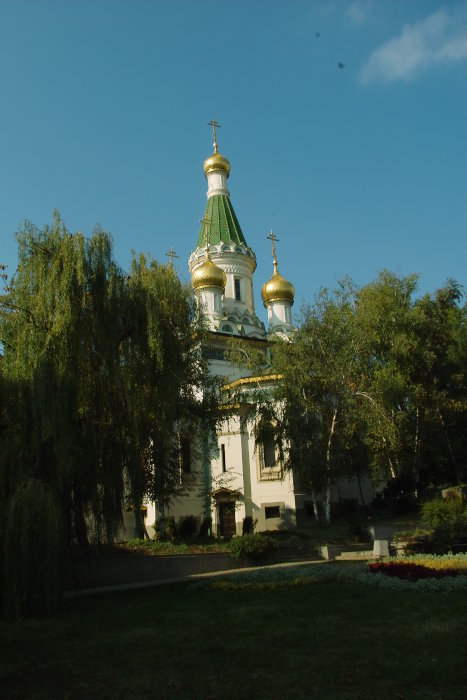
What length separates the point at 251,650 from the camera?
8.04 meters

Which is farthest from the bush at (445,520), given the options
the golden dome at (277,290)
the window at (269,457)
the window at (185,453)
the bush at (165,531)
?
the golden dome at (277,290)

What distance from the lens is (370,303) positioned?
91.2 ft

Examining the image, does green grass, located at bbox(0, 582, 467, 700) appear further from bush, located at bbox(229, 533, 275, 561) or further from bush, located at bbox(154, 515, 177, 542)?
bush, located at bbox(154, 515, 177, 542)

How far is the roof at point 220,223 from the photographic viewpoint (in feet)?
139

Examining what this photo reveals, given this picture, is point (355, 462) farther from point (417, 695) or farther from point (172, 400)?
point (417, 695)

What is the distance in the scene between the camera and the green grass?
6539 mm

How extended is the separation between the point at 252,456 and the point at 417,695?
2334cm

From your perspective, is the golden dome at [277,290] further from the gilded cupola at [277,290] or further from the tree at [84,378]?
the tree at [84,378]

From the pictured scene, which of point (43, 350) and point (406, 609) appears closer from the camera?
point (406, 609)

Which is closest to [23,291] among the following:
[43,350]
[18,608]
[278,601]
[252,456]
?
[43,350]

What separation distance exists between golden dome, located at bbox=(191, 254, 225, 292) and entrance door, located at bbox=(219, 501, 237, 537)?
14.5m

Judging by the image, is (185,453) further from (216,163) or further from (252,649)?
(216,163)

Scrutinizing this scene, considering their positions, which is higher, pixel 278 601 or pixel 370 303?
pixel 370 303

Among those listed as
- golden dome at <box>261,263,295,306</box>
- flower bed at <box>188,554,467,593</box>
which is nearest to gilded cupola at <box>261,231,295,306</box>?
golden dome at <box>261,263,295,306</box>
